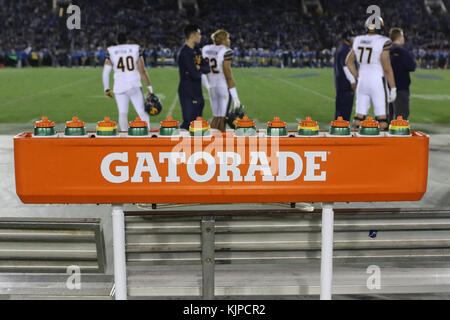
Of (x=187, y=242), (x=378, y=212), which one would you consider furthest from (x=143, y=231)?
(x=378, y=212)

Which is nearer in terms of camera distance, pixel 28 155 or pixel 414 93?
pixel 28 155

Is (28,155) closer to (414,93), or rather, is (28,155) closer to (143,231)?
(143,231)

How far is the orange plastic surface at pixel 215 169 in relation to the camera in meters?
2.84

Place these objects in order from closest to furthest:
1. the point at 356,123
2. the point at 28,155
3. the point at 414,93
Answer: the point at 28,155, the point at 356,123, the point at 414,93

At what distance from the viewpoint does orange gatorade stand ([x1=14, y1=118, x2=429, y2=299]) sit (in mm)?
2842

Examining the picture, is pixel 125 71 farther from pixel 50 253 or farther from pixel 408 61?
pixel 50 253

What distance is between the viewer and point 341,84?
8.82 metres

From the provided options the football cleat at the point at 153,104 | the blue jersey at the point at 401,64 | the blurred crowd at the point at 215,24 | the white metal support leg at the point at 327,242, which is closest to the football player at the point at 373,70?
the blue jersey at the point at 401,64

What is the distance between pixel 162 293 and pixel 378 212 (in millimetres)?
1383

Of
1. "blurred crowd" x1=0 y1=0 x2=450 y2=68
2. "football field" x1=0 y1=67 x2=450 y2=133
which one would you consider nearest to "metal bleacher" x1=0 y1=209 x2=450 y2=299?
"football field" x1=0 y1=67 x2=450 y2=133

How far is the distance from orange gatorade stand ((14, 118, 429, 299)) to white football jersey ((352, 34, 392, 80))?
4.78 m

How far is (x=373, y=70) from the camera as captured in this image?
764 centimetres

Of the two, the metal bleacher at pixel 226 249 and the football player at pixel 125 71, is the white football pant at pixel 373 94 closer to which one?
the football player at pixel 125 71
